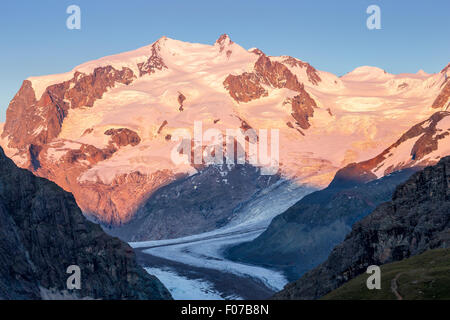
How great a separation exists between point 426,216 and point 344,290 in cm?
3241

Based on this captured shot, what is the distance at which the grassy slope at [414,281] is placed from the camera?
62.6 metres

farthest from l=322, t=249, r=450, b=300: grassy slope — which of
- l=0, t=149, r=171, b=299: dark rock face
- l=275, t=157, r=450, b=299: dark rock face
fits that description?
l=0, t=149, r=171, b=299: dark rock face

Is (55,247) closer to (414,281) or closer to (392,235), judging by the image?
(392,235)

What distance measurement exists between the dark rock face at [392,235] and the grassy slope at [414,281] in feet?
51.7

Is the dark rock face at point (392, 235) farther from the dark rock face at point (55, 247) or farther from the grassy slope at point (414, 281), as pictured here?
the dark rock face at point (55, 247)

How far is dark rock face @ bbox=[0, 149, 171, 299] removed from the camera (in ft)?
378

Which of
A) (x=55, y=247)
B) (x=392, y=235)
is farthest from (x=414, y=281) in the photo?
(x=55, y=247)

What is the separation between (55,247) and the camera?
12331cm

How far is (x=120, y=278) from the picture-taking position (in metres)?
124

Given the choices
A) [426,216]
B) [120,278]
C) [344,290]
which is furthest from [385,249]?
[120,278]

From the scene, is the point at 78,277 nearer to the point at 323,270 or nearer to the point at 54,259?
the point at 54,259

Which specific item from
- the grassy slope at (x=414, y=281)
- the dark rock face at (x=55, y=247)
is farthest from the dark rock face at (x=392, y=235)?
the dark rock face at (x=55, y=247)

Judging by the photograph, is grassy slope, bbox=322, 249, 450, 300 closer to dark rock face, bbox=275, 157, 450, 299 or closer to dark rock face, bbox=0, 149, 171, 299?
dark rock face, bbox=275, 157, 450, 299

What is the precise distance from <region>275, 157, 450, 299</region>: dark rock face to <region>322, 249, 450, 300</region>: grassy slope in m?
15.8
